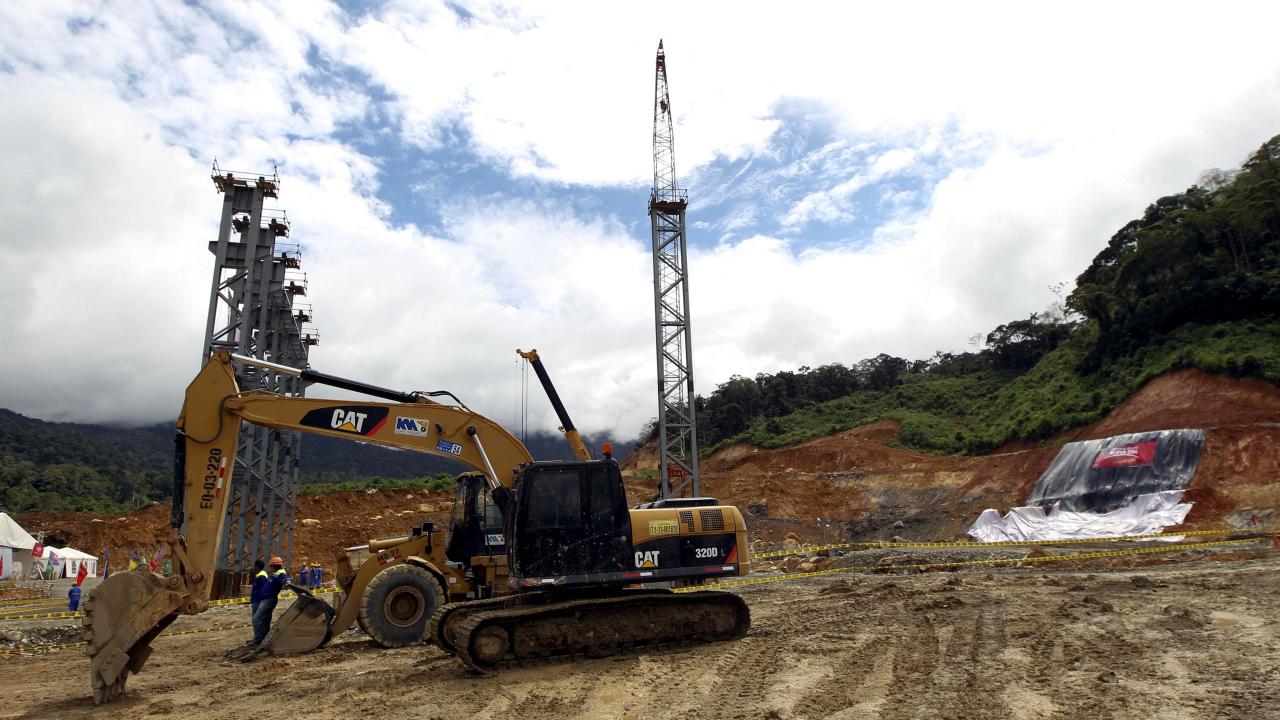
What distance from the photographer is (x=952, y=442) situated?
46.4 meters

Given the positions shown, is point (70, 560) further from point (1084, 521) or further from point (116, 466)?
point (116, 466)

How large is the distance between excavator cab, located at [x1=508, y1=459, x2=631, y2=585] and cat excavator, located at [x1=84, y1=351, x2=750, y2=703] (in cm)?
1

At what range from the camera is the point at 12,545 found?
34.1 metres

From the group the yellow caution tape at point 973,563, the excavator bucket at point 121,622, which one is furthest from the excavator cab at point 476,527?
the yellow caution tape at point 973,563

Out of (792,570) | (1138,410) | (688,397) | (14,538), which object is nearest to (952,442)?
(1138,410)

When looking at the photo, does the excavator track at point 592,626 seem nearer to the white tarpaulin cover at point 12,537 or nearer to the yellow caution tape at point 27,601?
the yellow caution tape at point 27,601

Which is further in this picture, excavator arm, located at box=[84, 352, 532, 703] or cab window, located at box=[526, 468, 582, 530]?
cab window, located at box=[526, 468, 582, 530]

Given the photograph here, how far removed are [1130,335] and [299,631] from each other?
44491mm

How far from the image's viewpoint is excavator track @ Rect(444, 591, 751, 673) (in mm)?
8516

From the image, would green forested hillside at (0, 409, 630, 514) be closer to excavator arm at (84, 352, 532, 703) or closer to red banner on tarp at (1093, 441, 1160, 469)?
excavator arm at (84, 352, 532, 703)

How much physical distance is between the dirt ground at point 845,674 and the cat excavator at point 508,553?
0.34 metres

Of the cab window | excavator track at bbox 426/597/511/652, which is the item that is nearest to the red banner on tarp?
the cab window

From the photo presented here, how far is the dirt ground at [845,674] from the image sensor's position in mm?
6609

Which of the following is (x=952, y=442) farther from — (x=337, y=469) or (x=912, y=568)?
(x=337, y=469)
